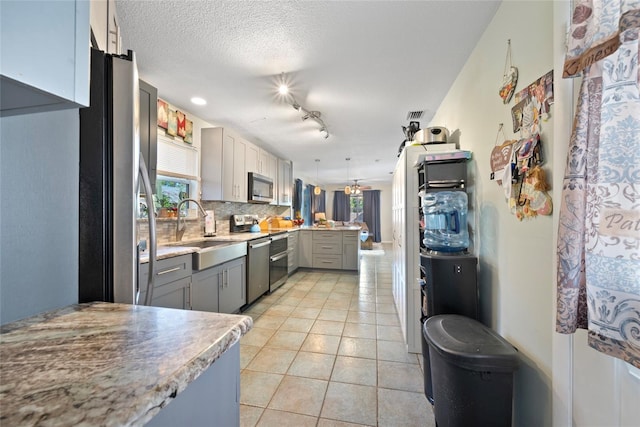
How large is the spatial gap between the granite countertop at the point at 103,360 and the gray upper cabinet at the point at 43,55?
519 mm

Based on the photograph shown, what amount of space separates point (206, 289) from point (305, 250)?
2920 mm

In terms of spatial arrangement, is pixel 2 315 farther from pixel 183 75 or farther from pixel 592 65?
pixel 183 75

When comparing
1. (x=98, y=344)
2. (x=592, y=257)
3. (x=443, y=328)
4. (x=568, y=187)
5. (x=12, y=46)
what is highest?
(x=12, y=46)

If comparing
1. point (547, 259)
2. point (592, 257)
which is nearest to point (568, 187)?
point (592, 257)

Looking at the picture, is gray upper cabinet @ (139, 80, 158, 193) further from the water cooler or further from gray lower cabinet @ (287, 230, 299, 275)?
gray lower cabinet @ (287, 230, 299, 275)

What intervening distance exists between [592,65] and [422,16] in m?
1.17

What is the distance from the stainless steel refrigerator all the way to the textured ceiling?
929 mm

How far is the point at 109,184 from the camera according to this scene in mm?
894

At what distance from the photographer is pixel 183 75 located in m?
2.24

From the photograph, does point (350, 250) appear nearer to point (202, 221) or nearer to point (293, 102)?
point (202, 221)

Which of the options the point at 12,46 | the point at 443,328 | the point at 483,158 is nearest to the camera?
the point at 12,46

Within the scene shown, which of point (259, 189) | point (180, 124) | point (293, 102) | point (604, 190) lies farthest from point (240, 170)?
point (604, 190)

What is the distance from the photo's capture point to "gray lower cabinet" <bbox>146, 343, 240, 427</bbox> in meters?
0.50

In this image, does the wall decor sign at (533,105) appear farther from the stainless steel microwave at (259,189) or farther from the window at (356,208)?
the window at (356,208)
